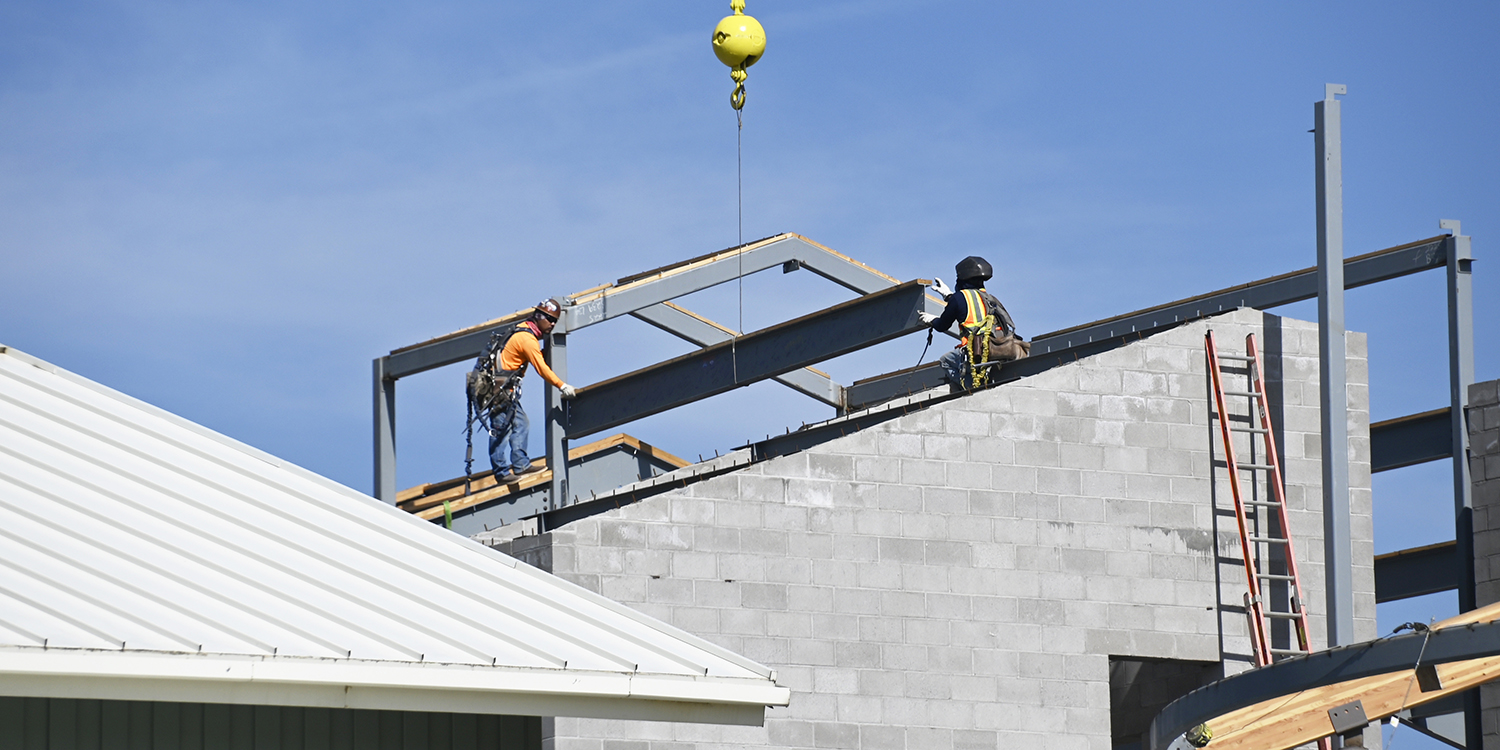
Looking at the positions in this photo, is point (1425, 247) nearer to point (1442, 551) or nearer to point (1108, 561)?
point (1442, 551)

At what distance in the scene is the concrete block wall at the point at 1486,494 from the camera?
680 inches

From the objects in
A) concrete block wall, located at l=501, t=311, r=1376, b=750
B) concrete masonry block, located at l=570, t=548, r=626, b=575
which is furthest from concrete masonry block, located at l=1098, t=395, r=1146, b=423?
concrete masonry block, located at l=570, t=548, r=626, b=575

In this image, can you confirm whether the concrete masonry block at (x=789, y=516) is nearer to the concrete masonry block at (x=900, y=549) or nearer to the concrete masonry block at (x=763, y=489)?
the concrete masonry block at (x=763, y=489)

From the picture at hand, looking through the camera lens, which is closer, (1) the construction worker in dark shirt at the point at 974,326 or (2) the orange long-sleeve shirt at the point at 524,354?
(1) the construction worker in dark shirt at the point at 974,326

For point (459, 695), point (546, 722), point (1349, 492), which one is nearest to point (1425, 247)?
point (1349, 492)

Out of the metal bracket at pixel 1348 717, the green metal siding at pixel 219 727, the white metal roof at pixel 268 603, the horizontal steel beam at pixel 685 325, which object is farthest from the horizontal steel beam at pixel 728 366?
the green metal siding at pixel 219 727

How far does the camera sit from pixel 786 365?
1975 centimetres

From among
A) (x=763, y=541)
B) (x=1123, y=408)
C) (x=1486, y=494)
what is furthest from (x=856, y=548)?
(x=1486, y=494)

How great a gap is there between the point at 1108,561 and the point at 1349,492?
2.28 metres

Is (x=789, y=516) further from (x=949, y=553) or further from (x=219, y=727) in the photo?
(x=219, y=727)

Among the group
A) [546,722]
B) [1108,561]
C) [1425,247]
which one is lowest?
[546,722]

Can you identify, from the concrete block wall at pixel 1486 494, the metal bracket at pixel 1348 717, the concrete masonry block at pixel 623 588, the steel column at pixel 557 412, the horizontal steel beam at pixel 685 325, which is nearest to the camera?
the metal bracket at pixel 1348 717

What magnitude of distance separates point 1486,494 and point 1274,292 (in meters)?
2.80

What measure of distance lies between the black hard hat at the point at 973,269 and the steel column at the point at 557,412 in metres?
4.00
